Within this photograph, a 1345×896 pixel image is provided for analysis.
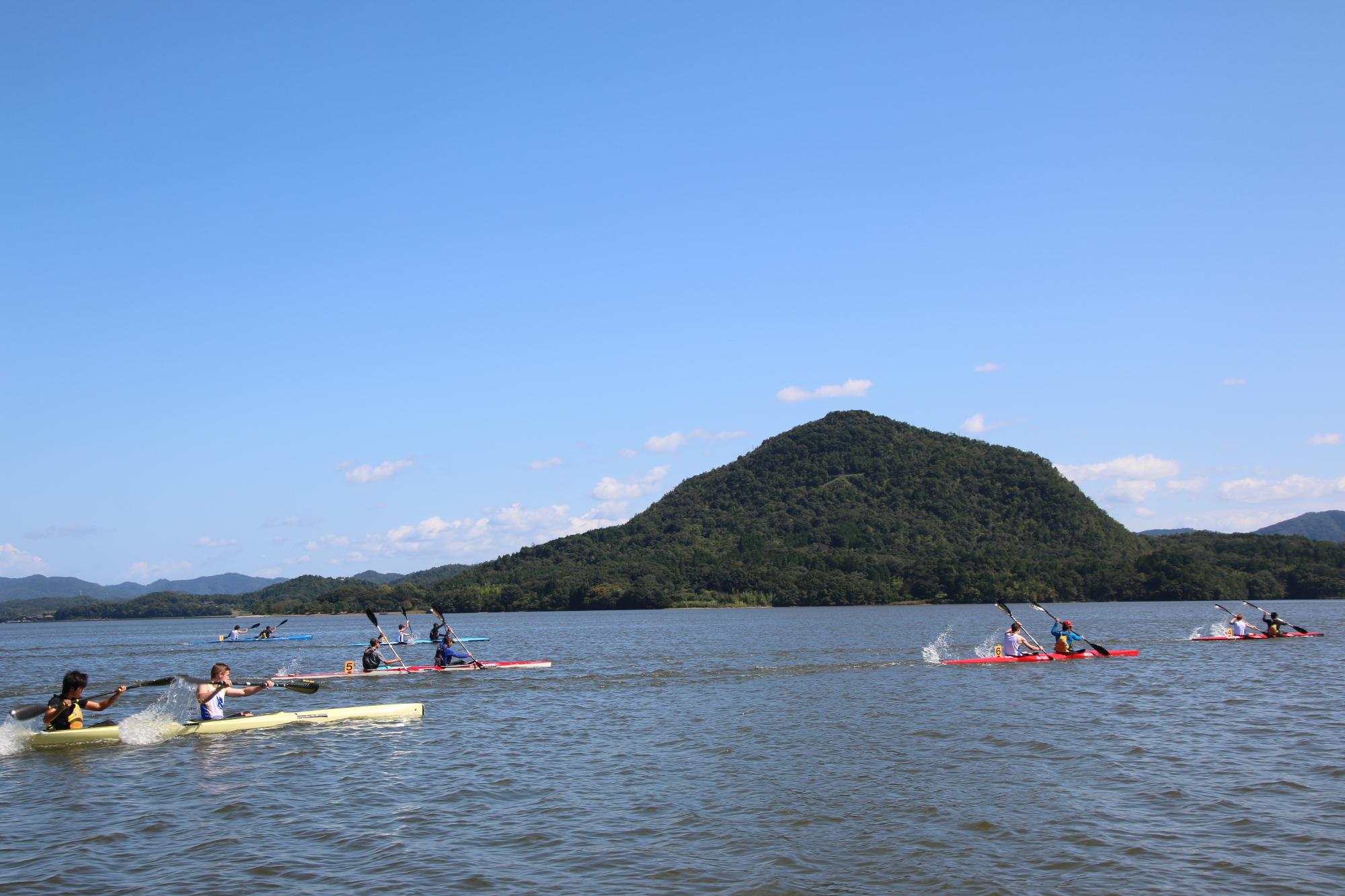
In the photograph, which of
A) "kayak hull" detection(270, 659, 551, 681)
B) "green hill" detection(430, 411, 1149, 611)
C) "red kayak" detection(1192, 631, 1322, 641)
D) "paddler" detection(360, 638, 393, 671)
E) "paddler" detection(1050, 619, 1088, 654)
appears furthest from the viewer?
"green hill" detection(430, 411, 1149, 611)

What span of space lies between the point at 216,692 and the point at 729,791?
12.4 meters

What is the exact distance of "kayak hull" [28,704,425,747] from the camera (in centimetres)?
2086

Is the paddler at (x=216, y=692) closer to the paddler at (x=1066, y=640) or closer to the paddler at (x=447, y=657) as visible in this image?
the paddler at (x=447, y=657)

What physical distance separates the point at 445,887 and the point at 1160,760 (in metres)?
12.5

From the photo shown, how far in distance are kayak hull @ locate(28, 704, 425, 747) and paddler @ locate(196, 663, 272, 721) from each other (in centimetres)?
20

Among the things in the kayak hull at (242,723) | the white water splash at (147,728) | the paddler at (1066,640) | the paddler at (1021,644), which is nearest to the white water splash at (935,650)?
the paddler at (1021,644)

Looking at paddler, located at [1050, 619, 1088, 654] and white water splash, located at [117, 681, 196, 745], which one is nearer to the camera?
white water splash, located at [117, 681, 196, 745]

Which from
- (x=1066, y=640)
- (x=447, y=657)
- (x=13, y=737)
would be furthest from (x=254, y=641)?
(x=1066, y=640)

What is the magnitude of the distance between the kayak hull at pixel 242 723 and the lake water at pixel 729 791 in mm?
317

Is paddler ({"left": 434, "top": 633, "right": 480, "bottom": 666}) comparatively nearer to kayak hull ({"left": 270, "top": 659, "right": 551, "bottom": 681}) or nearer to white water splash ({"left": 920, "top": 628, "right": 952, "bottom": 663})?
kayak hull ({"left": 270, "top": 659, "right": 551, "bottom": 681})

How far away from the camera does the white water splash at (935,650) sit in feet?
125

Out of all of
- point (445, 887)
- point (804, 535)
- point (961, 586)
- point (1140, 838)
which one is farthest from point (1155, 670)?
point (804, 535)

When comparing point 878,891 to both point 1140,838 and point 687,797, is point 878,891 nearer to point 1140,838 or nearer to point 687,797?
point 1140,838

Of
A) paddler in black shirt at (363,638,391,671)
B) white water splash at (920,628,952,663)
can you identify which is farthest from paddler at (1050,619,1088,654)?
paddler in black shirt at (363,638,391,671)
